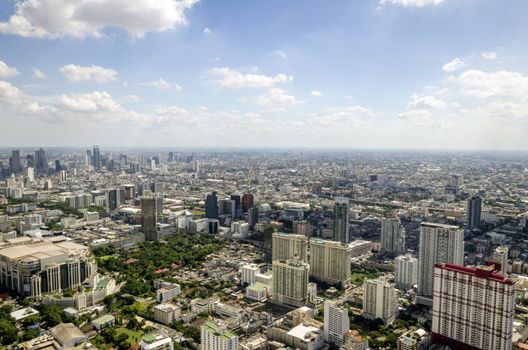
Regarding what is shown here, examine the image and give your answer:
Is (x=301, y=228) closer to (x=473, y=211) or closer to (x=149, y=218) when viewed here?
(x=149, y=218)

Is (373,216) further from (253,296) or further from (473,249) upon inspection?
(253,296)

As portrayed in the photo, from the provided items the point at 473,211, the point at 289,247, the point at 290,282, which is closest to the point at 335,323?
the point at 290,282

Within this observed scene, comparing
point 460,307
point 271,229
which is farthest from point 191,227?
point 460,307

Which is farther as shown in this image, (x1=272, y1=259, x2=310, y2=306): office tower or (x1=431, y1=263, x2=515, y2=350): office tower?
(x1=272, y1=259, x2=310, y2=306): office tower

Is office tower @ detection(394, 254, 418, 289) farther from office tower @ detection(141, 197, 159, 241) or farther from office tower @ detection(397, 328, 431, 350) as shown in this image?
office tower @ detection(141, 197, 159, 241)

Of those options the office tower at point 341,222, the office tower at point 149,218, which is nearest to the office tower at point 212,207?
the office tower at point 149,218

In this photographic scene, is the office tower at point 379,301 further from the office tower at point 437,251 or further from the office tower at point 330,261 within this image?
the office tower at point 330,261

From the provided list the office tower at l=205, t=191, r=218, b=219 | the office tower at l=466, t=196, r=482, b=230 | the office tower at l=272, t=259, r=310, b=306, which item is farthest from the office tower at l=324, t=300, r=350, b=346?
the office tower at l=205, t=191, r=218, b=219
